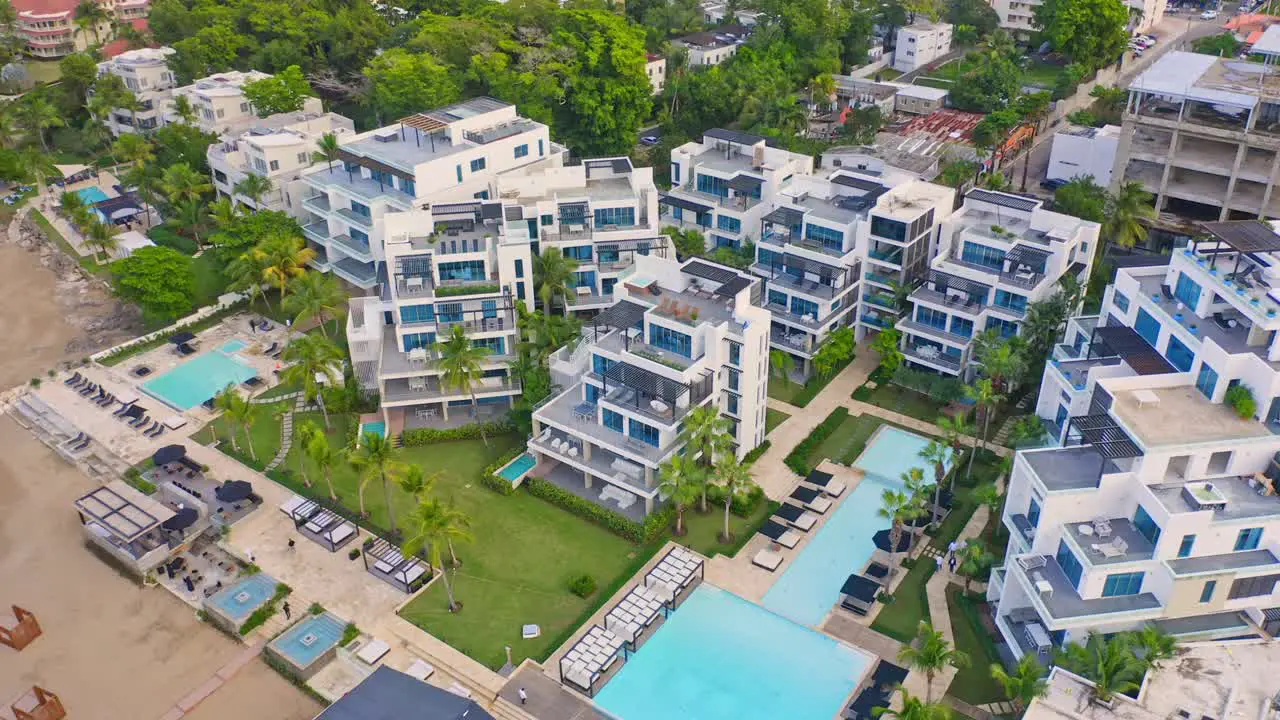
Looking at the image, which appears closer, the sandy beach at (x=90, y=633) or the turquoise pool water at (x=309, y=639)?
the sandy beach at (x=90, y=633)

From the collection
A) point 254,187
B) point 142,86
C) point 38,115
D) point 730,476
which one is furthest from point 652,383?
point 38,115

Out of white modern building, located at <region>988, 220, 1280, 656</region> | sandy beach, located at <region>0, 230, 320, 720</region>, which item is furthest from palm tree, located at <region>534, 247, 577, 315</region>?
white modern building, located at <region>988, 220, 1280, 656</region>

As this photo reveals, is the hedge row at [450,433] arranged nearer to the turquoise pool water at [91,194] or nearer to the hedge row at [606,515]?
the hedge row at [606,515]

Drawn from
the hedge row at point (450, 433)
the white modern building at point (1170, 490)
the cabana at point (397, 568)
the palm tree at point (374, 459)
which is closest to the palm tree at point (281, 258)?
the hedge row at point (450, 433)

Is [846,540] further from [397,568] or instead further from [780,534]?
[397,568]

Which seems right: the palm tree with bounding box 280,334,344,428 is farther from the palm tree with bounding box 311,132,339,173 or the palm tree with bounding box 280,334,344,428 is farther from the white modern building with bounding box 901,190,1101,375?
the white modern building with bounding box 901,190,1101,375

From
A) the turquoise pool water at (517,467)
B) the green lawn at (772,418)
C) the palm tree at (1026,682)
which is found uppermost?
the palm tree at (1026,682)

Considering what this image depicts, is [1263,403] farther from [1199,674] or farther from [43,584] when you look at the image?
[43,584]
